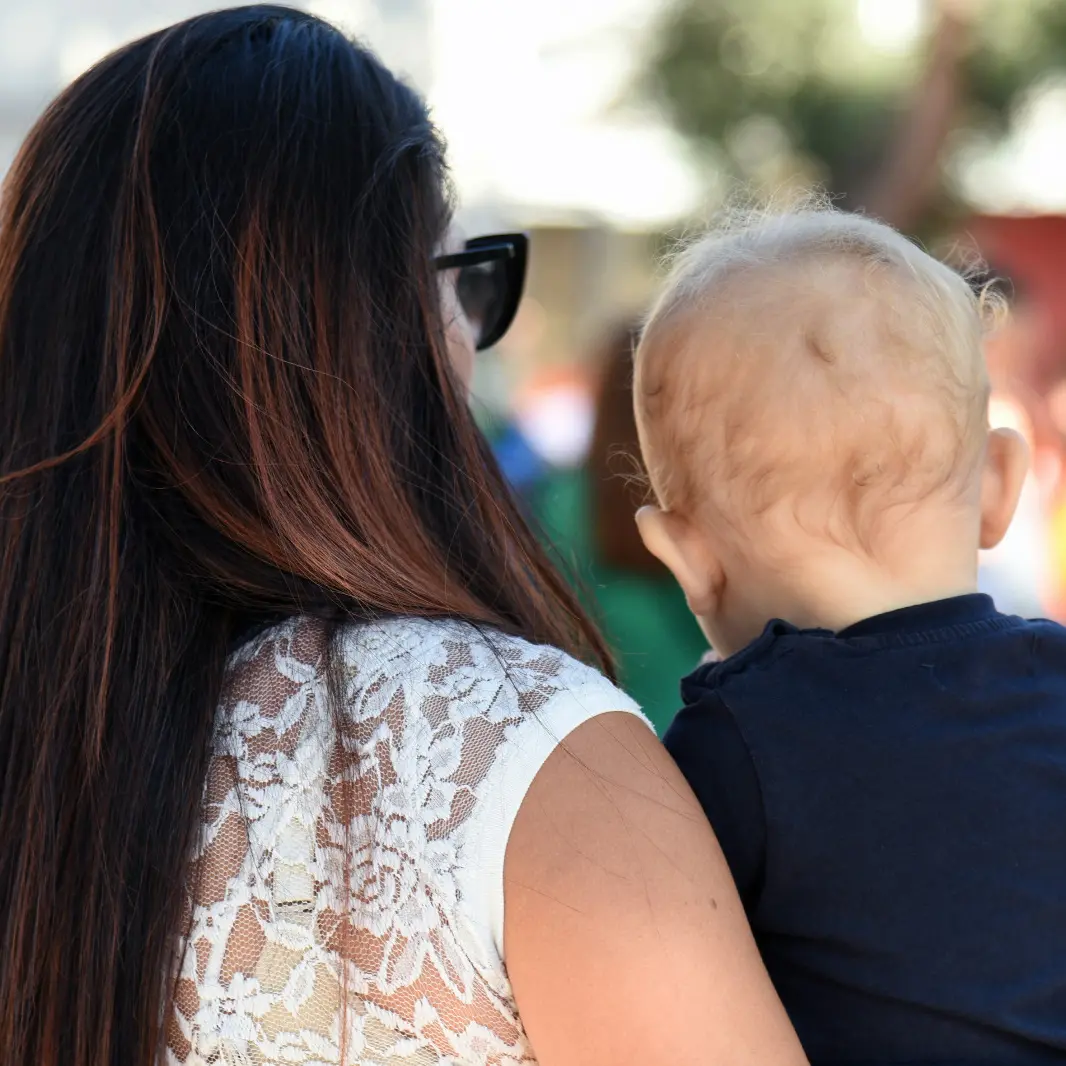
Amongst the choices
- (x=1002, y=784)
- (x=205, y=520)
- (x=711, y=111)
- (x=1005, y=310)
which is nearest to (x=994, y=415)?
(x=1005, y=310)

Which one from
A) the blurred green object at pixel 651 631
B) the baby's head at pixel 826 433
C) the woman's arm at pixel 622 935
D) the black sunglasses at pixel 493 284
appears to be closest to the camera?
the woman's arm at pixel 622 935

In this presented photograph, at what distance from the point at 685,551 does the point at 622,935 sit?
1.92 feet

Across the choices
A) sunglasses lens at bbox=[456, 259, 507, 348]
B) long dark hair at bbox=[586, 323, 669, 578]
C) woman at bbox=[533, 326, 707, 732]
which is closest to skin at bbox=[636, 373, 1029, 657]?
sunglasses lens at bbox=[456, 259, 507, 348]

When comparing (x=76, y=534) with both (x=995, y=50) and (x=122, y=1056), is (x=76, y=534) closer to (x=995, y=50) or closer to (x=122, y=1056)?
(x=122, y=1056)

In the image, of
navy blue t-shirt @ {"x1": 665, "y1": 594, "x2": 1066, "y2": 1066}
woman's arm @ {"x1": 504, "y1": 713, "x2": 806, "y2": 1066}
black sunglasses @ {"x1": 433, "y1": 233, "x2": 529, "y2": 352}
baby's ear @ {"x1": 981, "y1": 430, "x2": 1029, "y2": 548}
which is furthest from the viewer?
black sunglasses @ {"x1": 433, "y1": 233, "x2": 529, "y2": 352}

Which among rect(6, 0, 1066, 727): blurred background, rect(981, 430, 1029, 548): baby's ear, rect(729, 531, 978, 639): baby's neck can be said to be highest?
rect(6, 0, 1066, 727): blurred background

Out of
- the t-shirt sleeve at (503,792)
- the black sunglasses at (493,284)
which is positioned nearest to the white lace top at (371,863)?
the t-shirt sleeve at (503,792)

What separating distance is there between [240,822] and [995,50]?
992cm

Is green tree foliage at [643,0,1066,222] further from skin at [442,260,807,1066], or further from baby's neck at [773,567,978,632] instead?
skin at [442,260,807,1066]

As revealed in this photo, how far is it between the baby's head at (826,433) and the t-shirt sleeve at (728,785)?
0.21 m

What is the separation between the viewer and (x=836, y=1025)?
1215 mm

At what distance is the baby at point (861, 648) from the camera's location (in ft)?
3.89

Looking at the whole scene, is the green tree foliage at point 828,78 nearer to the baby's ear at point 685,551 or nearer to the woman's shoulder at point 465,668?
the baby's ear at point 685,551

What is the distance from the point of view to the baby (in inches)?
46.7
